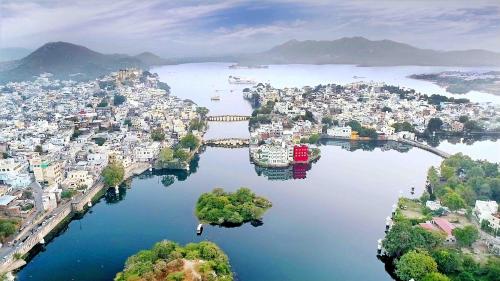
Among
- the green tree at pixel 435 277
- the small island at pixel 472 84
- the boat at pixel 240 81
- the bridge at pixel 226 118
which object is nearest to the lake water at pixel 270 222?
the green tree at pixel 435 277

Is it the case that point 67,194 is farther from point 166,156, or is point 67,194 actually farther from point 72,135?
point 72,135

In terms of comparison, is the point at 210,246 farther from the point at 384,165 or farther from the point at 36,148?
the point at 36,148

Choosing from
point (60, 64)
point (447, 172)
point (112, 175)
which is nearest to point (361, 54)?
point (60, 64)

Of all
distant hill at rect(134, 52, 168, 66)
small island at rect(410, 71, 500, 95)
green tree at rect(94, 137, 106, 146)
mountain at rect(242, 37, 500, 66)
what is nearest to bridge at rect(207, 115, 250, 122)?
green tree at rect(94, 137, 106, 146)

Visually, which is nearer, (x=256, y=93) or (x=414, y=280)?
(x=414, y=280)

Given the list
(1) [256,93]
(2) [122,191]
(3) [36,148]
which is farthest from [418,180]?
(1) [256,93]

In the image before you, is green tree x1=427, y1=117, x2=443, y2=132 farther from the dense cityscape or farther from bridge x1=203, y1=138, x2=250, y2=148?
bridge x1=203, y1=138, x2=250, y2=148

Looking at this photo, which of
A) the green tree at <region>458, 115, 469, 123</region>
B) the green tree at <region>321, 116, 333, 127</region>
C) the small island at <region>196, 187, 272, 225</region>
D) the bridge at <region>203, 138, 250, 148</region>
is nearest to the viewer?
the small island at <region>196, 187, 272, 225</region>
